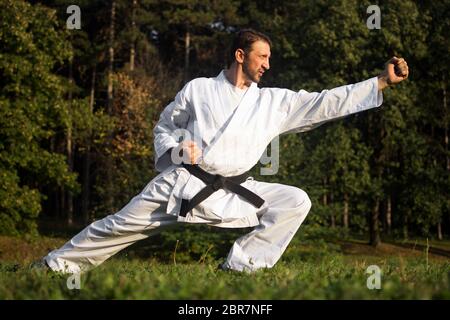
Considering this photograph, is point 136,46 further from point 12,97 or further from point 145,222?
point 145,222

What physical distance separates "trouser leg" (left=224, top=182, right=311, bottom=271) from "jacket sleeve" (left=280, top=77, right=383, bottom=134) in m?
0.68

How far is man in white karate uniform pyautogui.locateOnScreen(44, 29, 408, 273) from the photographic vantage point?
6.21m

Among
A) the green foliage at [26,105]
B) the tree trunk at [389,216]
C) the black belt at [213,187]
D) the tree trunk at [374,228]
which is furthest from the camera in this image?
the tree trunk at [389,216]

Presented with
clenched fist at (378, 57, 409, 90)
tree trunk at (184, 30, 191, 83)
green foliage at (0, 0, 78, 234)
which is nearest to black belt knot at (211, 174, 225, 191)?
clenched fist at (378, 57, 409, 90)

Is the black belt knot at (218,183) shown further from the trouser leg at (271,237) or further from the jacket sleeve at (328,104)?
the jacket sleeve at (328,104)

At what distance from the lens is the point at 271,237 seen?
6348 millimetres

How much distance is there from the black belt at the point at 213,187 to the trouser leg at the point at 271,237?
0.20 metres

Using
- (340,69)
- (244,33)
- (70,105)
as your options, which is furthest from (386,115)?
(244,33)

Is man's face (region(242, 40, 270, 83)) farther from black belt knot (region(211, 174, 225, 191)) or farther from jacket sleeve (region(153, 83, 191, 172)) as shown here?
black belt knot (region(211, 174, 225, 191))

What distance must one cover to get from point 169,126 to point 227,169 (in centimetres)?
74

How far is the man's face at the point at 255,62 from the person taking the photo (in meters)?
6.59

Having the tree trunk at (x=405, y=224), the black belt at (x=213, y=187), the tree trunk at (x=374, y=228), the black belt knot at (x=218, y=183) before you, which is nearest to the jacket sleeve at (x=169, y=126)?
the black belt at (x=213, y=187)

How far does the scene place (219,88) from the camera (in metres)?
6.54
